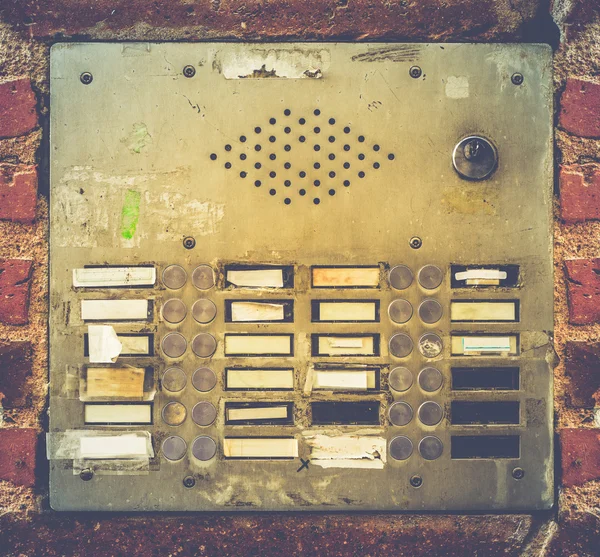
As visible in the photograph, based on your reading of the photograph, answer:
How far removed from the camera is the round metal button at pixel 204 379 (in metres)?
0.73

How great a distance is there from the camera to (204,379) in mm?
728

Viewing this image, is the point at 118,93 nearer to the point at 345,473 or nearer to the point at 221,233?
the point at 221,233

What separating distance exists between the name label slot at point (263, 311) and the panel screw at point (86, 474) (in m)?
0.33

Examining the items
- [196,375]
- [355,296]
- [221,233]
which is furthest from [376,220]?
[196,375]

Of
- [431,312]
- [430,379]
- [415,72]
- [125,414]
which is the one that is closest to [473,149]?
[415,72]

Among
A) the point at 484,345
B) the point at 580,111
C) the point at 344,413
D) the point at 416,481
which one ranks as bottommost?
the point at 416,481

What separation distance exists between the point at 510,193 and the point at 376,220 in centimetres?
22

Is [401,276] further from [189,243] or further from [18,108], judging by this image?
[18,108]

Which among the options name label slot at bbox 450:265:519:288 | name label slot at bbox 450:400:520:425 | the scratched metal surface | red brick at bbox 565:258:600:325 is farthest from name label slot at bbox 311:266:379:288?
red brick at bbox 565:258:600:325

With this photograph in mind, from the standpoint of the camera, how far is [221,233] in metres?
0.72

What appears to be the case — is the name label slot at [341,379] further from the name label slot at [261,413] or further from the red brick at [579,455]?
the red brick at [579,455]

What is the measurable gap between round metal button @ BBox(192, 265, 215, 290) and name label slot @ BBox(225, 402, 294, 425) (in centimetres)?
19

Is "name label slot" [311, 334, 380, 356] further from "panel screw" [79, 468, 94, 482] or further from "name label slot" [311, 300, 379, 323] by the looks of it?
"panel screw" [79, 468, 94, 482]

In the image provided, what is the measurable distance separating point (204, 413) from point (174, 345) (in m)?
0.12
